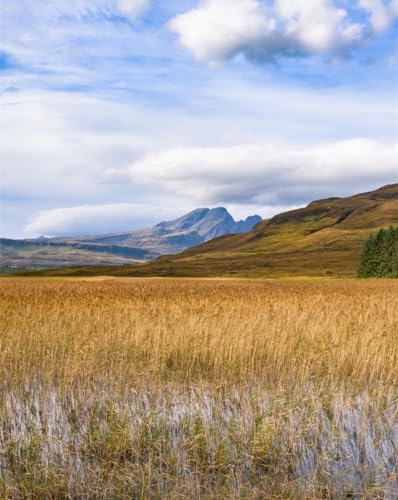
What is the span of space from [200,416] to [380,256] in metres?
91.7

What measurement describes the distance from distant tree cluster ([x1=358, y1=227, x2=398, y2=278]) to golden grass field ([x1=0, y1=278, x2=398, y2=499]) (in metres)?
81.9

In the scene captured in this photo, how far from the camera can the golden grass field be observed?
4.79m

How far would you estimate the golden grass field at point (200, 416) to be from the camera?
4785 mm

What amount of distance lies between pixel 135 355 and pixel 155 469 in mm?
5270

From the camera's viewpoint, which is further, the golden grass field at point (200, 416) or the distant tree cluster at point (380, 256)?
the distant tree cluster at point (380, 256)

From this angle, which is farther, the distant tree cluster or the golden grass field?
the distant tree cluster

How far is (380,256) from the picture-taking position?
90750 millimetres

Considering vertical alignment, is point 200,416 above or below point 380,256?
below

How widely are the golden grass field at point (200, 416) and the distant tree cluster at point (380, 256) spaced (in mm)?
81942

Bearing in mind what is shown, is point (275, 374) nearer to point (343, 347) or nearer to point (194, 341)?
point (343, 347)

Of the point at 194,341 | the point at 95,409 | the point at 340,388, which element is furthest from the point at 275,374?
the point at 95,409

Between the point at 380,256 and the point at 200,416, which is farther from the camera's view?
the point at 380,256

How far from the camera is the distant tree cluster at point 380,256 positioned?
88062 mm

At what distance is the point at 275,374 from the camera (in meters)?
9.52
